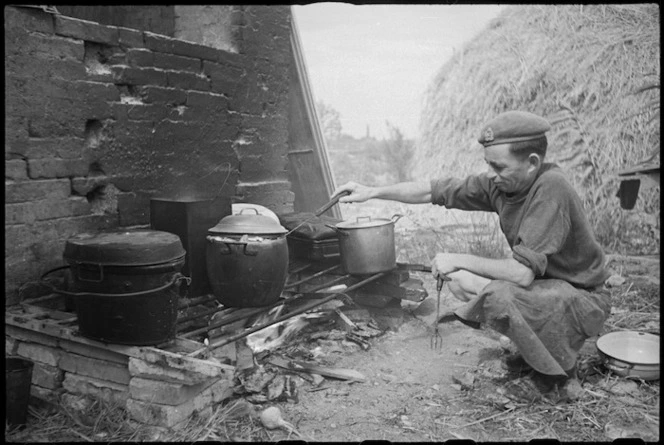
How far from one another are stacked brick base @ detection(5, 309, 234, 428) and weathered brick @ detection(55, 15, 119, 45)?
73.0 inches

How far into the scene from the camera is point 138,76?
413 centimetres

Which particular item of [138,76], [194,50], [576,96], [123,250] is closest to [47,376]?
[123,250]

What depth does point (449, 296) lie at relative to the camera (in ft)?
19.6

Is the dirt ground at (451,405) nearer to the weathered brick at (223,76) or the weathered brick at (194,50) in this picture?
the weathered brick at (223,76)

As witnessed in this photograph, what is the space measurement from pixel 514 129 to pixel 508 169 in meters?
0.26

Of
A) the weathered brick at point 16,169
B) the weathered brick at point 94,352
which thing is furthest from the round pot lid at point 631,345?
the weathered brick at point 16,169

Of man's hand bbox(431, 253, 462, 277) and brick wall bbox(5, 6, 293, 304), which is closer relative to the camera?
brick wall bbox(5, 6, 293, 304)

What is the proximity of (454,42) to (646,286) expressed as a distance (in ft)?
22.7

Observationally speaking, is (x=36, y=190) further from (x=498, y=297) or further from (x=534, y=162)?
(x=534, y=162)

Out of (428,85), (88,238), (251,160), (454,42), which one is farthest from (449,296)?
(454,42)

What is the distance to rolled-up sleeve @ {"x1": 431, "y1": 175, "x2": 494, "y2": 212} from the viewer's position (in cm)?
421

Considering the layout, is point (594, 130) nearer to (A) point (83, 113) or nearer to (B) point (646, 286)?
(B) point (646, 286)

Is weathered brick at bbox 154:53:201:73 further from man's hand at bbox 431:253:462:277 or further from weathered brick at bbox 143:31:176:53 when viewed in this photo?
man's hand at bbox 431:253:462:277

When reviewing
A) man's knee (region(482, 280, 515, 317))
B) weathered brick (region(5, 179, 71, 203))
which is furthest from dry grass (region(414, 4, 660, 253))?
weathered brick (region(5, 179, 71, 203))
